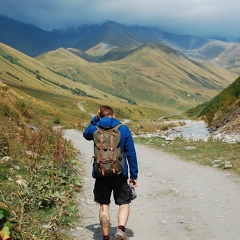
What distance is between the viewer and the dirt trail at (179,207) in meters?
8.37

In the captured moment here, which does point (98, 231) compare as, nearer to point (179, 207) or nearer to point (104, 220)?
point (104, 220)

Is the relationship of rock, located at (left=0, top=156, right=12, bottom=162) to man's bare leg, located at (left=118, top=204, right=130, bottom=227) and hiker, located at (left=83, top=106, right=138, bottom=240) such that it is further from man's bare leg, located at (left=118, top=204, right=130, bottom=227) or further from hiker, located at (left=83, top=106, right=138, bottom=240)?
man's bare leg, located at (left=118, top=204, right=130, bottom=227)

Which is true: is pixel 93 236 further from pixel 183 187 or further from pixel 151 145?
pixel 151 145

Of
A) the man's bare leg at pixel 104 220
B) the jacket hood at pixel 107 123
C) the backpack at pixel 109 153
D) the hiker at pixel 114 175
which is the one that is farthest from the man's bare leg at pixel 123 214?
the jacket hood at pixel 107 123

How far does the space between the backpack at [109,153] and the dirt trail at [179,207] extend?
2032mm

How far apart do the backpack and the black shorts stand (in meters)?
0.33

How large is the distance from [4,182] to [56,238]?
12.1 feet

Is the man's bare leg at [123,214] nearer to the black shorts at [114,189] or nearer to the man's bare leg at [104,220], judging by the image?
the black shorts at [114,189]

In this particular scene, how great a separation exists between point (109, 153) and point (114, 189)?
0.94 metres

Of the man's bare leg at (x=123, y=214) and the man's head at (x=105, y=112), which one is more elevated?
the man's head at (x=105, y=112)

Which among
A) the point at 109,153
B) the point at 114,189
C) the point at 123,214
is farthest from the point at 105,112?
the point at 123,214

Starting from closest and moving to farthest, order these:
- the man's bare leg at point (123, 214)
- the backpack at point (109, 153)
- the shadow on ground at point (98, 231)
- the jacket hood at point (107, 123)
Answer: the backpack at point (109, 153) < the jacket hood at point (107, 123) < the man's bare leg at point (123, 214) < the shadow on ground at point (98, 231)

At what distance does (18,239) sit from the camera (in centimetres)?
685

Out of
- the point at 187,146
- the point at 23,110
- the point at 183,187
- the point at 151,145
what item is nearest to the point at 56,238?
the point at 183,187
